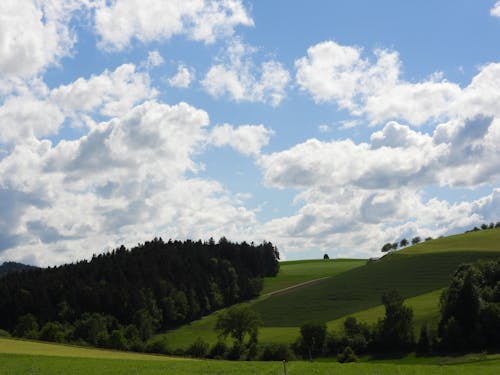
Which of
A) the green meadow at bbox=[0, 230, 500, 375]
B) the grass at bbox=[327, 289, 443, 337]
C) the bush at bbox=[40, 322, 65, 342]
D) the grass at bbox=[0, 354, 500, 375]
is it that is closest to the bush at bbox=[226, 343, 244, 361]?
the green meadow at bbox=[0, 230, 500, 375]

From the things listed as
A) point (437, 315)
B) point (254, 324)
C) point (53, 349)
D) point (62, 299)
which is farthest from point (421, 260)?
point (53, 349)

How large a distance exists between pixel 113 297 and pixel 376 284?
73621 millimetres

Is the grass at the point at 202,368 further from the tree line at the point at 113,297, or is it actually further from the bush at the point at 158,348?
the tree line at the point at 113,297

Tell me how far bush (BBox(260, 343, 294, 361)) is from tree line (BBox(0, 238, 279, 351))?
96.5 ft

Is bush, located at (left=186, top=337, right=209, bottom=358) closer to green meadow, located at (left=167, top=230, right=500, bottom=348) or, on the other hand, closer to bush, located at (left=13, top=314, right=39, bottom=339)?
green meadow, located at (left=167, top=230, right=500, bottom=348)

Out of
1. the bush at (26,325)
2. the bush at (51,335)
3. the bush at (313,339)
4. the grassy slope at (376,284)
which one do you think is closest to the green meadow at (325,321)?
the grassy slope at (376,284)

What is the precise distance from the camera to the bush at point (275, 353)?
90312 millimetres

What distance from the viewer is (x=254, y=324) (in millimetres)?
114000

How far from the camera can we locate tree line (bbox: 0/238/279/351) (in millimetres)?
135050

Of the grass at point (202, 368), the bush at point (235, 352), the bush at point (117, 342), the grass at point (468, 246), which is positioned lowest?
the bush at point (235, 352)

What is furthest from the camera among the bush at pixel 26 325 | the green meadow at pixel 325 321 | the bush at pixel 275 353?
the bush at pixel 26 325

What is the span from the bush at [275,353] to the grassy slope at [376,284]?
4024 cm

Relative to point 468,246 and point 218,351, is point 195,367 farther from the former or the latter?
point 468,246

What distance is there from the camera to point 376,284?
16000 centimetres
